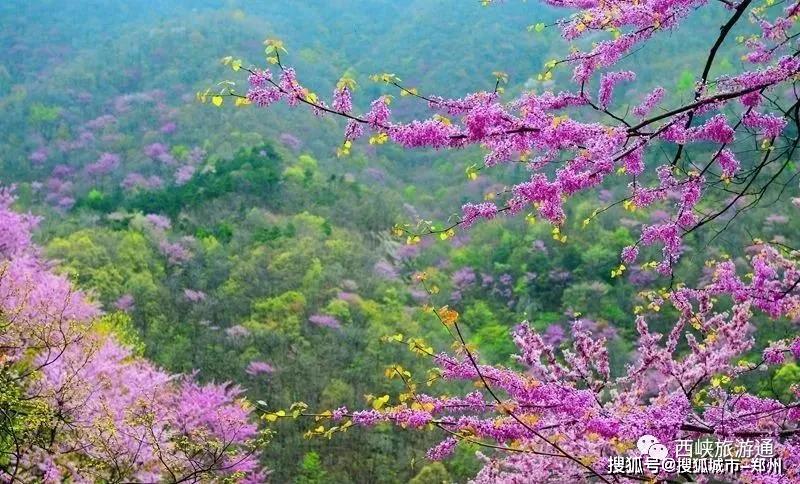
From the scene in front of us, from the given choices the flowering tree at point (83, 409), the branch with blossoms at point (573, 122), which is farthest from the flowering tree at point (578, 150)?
the flowering tree at point (83, 409)

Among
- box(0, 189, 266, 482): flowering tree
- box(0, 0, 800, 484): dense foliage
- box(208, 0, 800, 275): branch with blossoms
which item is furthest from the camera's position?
box(0, 189, 266, 482): flowering tree

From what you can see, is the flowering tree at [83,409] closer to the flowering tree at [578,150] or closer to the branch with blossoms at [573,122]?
the flowering tree at [578,150]

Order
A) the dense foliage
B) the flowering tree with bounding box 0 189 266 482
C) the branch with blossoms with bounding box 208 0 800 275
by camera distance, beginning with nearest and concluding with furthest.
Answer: the branch with blossoms with bounding box 208 0 800 275
the dense foliage
the flowering tree with bounding box 0 189 266 482

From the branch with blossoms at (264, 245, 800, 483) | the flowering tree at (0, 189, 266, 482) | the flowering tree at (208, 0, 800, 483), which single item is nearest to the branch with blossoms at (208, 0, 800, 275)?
the flowering tree at (208, 0, 800, 483)

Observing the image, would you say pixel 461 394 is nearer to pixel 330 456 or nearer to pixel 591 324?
pixel 330 456

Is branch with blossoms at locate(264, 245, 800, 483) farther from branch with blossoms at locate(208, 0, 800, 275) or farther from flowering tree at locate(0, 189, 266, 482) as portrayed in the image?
flowering tree at locate(0, 189, 266, 482)

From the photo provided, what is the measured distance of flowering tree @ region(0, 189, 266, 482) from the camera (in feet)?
19.2

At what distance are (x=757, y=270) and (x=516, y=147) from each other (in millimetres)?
3213

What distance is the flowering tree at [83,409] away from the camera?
230 inches

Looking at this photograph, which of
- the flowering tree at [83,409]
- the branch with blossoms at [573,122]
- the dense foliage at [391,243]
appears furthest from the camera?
the flowering tree at [83,409]

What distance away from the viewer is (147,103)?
3725 centimetres

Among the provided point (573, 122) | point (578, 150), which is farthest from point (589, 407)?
point (573, 122)

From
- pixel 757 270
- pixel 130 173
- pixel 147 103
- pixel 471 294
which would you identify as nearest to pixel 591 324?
pixel 471 294

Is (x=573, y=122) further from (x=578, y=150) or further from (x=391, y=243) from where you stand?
(x=391, y=243)
